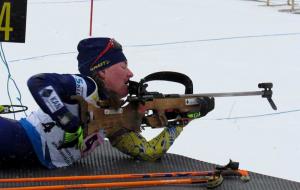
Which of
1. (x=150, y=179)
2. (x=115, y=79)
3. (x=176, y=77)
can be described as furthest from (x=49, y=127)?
(x=176, y=77)

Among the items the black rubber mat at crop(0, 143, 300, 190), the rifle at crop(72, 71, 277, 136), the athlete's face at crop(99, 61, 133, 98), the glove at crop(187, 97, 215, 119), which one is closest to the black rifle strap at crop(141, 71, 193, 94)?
the rifle at crop(72, 71, 277, 136)

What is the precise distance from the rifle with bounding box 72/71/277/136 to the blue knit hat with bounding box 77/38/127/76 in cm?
18

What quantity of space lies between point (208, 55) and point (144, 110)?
562 cm

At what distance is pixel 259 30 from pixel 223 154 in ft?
→ 23.3

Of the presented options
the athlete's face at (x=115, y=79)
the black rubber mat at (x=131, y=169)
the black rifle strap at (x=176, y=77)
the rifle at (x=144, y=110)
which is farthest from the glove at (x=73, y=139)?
the black rifle strap at (x=176, y=77)

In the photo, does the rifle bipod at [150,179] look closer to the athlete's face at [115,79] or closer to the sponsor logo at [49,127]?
the sponsor logo at [49,127]

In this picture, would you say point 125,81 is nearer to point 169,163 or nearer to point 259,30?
point 169,163

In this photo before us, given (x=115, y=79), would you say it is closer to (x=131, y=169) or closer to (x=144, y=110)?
(x=144, y=110)

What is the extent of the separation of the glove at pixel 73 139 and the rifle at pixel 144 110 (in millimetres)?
39

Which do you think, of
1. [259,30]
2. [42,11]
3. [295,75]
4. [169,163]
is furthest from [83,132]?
[42,11]

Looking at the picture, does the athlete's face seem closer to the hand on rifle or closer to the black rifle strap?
the black rifle strap

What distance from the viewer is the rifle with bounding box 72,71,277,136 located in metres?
3.26

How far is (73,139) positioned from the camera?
10.9ft

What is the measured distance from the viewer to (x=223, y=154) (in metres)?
4.54
